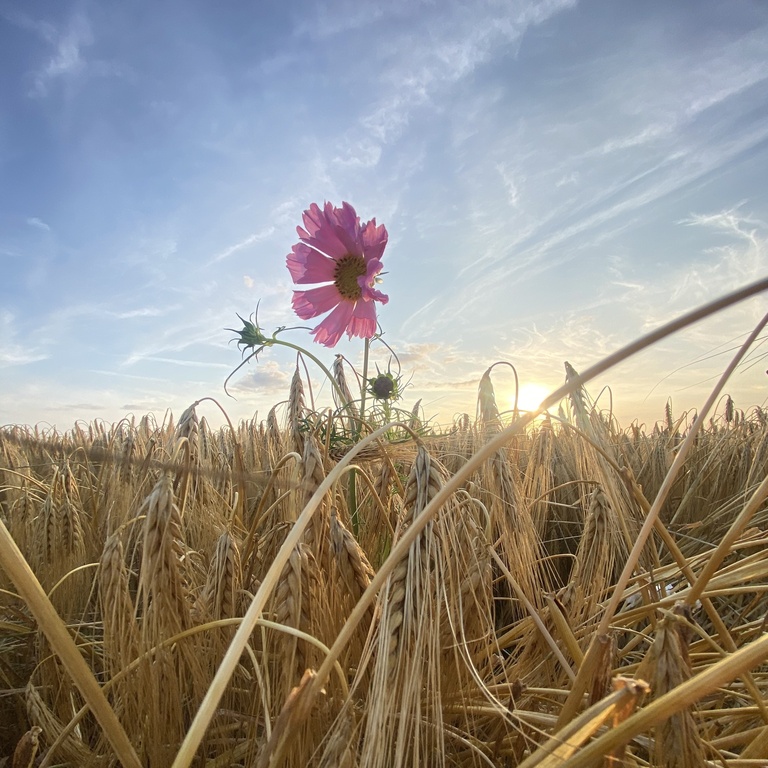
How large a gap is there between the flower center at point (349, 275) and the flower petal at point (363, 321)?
0.04 m

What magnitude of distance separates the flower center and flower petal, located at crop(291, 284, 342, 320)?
0.03 m

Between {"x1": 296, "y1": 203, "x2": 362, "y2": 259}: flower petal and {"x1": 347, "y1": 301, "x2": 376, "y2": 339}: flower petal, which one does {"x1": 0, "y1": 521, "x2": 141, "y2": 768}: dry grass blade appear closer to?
{"x1": 347, "y1": 301, "x2": 376, "y2": 339}: flower petal

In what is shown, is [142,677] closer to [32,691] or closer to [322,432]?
[32,691]

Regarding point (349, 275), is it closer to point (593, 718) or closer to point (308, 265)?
point (308, 265)

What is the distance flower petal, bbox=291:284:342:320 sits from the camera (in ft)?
5.12

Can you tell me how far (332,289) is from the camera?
1.62m

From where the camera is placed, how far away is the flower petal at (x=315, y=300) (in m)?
1.56

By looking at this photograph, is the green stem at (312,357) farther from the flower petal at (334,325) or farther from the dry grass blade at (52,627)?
the dry grass blade at (52,627)

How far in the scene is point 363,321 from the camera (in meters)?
1.51

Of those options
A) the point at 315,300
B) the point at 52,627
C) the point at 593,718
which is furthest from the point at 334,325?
the point at 593,718

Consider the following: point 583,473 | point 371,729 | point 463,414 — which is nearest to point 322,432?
point 371,729

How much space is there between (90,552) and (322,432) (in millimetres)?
1157

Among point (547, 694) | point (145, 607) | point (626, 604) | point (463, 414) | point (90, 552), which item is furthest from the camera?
point (463, 414)

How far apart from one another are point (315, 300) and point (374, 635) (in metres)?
0.96
